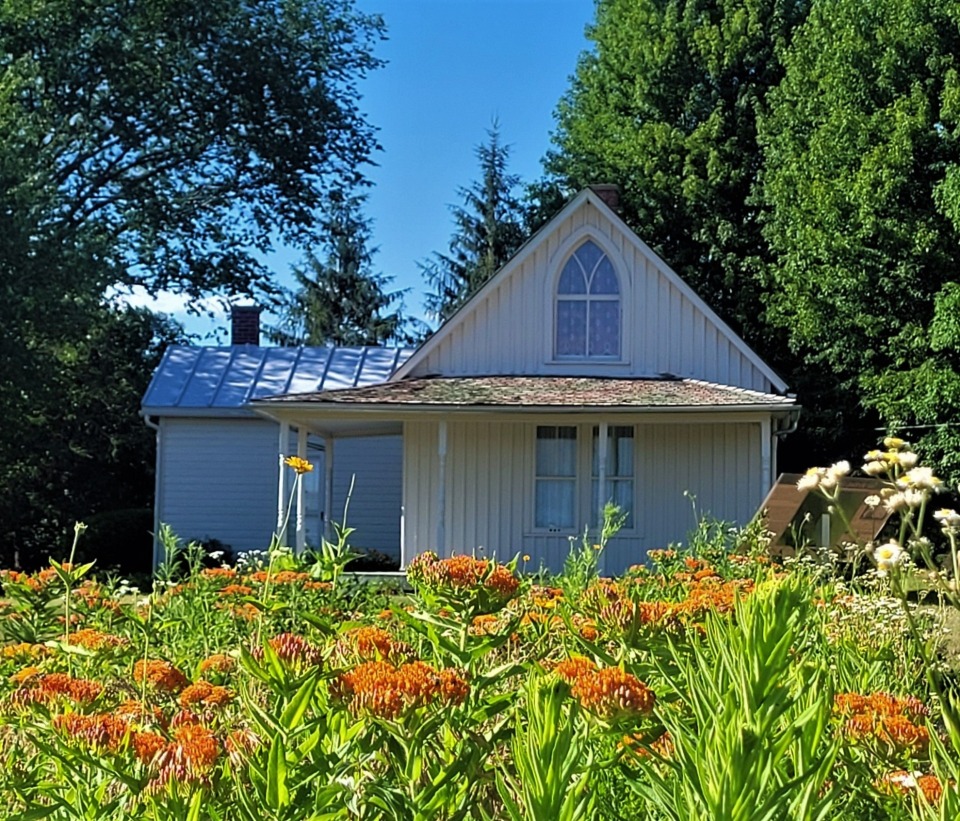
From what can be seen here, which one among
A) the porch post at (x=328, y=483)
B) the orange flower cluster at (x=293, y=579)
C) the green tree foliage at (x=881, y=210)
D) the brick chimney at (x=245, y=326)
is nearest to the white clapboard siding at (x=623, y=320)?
the porch post at (x=328, y=483)

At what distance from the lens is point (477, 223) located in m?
40.2

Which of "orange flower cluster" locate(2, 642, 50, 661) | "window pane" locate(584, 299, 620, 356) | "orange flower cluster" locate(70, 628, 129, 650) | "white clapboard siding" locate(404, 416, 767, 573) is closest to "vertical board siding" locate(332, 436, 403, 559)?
"white clapboard siding" locate(404, 416, 767, 573)

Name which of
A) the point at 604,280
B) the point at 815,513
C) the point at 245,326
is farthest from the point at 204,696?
the point at 245,326

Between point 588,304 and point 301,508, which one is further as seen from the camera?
point 588,304

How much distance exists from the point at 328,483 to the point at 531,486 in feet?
11.6

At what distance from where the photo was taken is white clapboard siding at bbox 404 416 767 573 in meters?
17.9

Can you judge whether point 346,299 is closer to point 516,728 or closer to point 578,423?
point 578,423

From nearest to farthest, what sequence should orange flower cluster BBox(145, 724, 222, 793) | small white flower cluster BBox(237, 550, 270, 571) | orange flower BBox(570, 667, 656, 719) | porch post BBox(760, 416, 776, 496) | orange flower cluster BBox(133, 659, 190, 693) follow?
orange flower cluster BBox(145, 724, 222, 793), orange flower BBox(570, 667, 656, 719), orange flower cluster BBox(133, 659, 190, 693), small white flower cluster BBox(237, 550, 270, 571), porch post BBox(760, 416, 776, 496)

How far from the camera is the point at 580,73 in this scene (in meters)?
32.2

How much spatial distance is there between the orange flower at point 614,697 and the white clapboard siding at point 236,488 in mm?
18609

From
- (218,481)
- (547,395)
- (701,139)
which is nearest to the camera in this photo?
(547,395)

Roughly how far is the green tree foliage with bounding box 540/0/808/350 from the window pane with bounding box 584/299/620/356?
860 centimetres

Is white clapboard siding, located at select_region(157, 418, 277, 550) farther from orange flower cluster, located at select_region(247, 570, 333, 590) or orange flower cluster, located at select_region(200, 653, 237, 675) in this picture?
orange flower cluster, located at select_region(200, 653, 237, 675)

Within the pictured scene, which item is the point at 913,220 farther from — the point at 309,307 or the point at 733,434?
the point at 309,307
